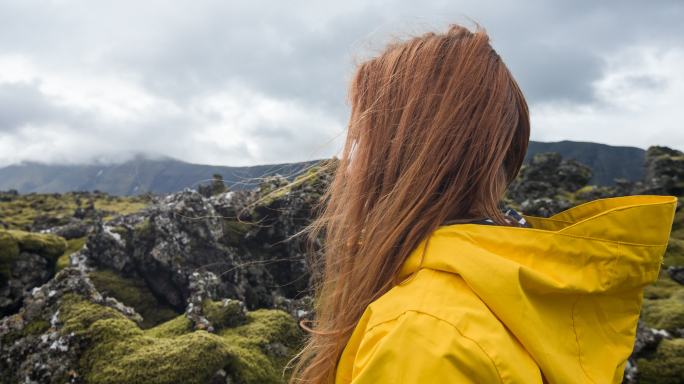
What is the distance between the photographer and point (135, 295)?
1307 cm

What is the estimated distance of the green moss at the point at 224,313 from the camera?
9.72m

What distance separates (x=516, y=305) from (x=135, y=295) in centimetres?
1302

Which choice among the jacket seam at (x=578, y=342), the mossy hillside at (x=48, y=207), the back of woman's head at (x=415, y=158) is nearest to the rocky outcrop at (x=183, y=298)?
the back of woman's head at (x=415, y=158)

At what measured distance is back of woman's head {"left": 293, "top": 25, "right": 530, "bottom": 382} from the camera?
294 centimetres

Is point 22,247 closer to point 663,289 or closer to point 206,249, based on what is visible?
point 206,249

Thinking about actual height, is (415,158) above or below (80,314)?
above

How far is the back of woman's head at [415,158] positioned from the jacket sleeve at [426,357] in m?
0.73

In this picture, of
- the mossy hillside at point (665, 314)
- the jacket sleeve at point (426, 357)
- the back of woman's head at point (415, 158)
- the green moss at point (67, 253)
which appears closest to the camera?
the jacket sleeve at point (426, 357)

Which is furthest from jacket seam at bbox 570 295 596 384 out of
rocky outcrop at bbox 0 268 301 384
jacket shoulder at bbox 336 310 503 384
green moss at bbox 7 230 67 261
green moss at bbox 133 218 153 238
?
green moss at bbox 7 230 67 261

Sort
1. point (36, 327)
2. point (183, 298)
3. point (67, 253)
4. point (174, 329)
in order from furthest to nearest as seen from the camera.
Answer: point (67, 253) < point (183, 298) < point (174, 329) < point (36, 327)

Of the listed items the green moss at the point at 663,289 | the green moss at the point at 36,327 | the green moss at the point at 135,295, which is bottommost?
the green moss at the point at 663,289

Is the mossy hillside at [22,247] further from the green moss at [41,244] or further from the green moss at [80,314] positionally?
the green moss at [80,314]

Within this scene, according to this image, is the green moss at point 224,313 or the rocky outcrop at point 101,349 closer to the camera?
the rocky outcrop at point 101,349

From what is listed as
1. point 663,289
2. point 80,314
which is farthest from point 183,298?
point 663,289
